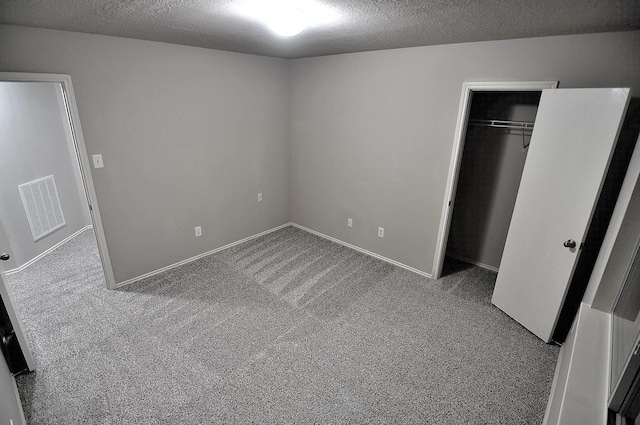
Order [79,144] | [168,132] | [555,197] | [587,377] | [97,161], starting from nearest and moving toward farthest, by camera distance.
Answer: [587,377]
[555,197]
[79,144]
[97,161]
[168,132]

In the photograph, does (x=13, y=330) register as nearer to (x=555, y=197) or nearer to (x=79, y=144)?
(x=79, y=144)

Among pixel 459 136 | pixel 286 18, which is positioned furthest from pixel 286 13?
pixel 459 136

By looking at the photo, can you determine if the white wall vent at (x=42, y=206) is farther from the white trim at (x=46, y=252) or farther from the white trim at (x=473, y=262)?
the white trim at (x=473, y=262)

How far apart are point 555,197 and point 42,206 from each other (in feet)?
17.8

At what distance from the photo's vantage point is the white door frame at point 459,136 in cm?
254

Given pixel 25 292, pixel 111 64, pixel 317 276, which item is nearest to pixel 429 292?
pixel 317 276

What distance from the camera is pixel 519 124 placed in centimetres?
312

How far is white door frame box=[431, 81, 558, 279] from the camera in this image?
254 cm

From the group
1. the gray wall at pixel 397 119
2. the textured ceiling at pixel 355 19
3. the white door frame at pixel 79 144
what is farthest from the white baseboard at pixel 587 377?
the white door frame at pixel 79 144

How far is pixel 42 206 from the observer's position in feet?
12.3

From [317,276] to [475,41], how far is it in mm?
2723

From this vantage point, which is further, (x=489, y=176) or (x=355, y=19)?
(x=489, y=176)

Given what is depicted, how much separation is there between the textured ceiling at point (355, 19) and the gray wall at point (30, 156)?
179 cm

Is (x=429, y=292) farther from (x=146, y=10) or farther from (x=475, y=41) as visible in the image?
(x=146, y=10)
